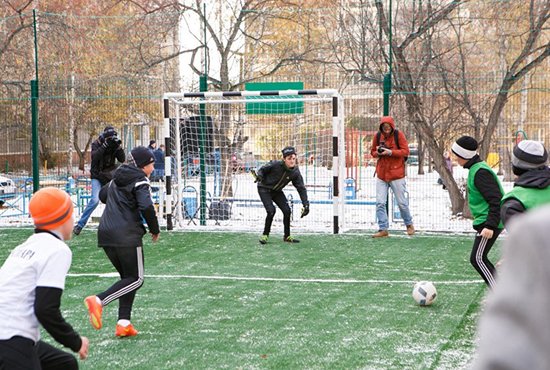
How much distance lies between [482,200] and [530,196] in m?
1.45

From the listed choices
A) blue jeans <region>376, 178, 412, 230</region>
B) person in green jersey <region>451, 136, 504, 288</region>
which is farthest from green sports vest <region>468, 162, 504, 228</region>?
blue jeans <region>376, 178, 412, 230</region>

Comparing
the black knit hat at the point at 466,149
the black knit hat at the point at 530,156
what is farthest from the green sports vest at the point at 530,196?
the black knit hat at the point at 466,149

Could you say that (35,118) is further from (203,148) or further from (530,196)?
(530,196)

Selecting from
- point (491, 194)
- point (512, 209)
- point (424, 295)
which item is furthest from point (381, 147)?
point (512, 209)

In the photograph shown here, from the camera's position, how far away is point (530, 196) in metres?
5.50

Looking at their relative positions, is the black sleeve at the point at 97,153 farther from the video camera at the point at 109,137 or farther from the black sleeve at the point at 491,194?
the black sleeve at the point at 491,194

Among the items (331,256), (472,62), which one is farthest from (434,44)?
A: (331,256)

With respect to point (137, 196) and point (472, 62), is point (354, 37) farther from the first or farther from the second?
point (137, 196)

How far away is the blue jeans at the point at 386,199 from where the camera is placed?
43.0ft

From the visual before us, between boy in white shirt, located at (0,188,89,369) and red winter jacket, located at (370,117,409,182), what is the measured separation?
31.5 feet

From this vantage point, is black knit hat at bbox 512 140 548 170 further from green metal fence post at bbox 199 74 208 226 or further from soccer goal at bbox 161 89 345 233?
green metal fence post at bbox 199 74 208 226

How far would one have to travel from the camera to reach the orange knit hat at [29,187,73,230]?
3.92 m

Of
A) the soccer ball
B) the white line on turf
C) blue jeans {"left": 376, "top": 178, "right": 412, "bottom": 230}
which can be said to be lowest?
the white line on turf

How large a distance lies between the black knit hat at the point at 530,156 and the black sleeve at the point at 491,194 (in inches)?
39.2
